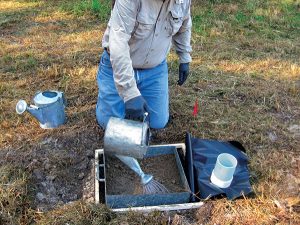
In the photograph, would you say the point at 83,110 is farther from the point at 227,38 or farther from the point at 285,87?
the point at 227,38

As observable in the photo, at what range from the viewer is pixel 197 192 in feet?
9.69

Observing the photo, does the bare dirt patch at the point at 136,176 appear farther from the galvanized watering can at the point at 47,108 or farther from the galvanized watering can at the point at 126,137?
the galvanized watering can at the point at 47,108

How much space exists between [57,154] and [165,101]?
1063mm

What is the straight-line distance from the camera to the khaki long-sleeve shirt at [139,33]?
2713 millimetres

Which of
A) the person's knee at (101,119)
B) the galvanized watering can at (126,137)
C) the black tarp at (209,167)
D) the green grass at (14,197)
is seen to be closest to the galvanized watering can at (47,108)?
the person's knee at (101,119)

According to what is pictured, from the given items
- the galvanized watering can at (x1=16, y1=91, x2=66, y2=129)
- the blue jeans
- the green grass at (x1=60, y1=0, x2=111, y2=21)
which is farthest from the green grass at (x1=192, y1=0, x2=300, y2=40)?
the galvanized watering can at (x1=16, y1=91, x2=66, y2=129)

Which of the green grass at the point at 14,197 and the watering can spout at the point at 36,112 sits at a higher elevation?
the watering can spout at the point at 36,112

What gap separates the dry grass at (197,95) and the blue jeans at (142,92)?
19cm

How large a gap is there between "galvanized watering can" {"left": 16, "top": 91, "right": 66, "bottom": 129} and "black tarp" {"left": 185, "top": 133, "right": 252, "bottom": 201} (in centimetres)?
120

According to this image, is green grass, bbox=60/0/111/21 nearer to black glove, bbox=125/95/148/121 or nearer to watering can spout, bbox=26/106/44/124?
watering can spout, bbox=26/106/44/124

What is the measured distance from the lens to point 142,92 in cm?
358

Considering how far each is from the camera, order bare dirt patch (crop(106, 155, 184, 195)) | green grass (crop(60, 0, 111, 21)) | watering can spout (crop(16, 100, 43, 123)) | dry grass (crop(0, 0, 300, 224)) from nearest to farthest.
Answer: dry grass (crop(0, 0, 300, 224)) < bare dirt patch (crop(106, 155, 184, 195)) < watering can spout (crop(16, 100, 43, 123)) < green grass (crop(60, 0, 111, 21))

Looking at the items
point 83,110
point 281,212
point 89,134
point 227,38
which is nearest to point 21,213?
point 89,134

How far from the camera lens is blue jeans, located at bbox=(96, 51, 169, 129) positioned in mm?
3420
